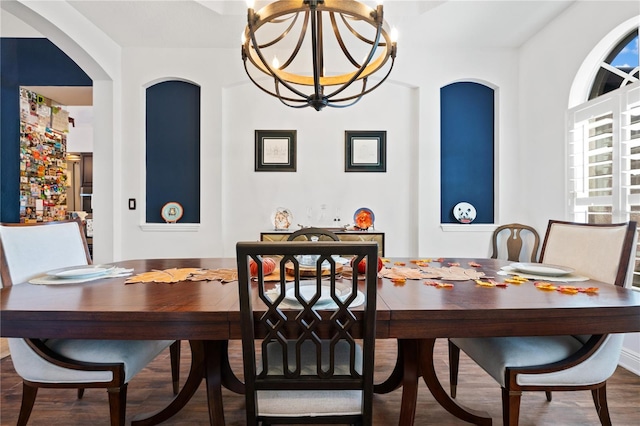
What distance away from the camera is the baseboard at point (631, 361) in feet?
7.02

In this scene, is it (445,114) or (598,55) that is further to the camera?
(445,114)

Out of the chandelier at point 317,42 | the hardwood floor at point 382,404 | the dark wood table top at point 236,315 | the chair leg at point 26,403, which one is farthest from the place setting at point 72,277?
the chandelier at point 317,42

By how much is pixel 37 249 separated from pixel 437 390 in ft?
6.59

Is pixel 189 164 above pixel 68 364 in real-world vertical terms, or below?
above

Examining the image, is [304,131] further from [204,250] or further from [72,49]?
[72,49]

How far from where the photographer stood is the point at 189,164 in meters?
3.71

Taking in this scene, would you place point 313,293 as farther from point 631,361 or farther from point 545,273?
point 631,361

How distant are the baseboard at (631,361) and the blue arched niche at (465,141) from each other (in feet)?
5.79

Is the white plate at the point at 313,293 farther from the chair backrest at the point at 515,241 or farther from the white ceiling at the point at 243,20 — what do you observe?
the chair backrest at the point at 515,241

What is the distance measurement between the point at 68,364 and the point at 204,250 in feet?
8.00

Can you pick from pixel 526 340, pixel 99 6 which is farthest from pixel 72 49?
pixel 526 340

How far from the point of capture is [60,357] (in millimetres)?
1290

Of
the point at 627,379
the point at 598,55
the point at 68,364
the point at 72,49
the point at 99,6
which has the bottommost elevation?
the point at 627,379

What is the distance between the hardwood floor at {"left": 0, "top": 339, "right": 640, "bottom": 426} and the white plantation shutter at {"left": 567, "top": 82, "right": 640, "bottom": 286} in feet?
3.10
